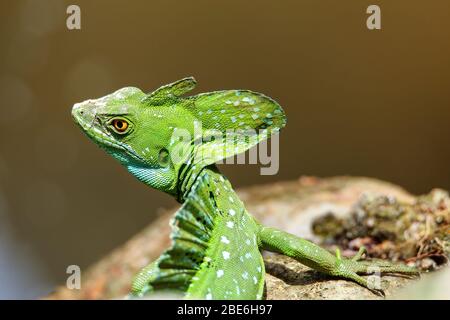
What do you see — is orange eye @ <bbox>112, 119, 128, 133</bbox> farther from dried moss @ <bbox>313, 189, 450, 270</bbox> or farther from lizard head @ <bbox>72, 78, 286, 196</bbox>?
dried moss @ <bbox>313, 189, 450, 270</bbox>

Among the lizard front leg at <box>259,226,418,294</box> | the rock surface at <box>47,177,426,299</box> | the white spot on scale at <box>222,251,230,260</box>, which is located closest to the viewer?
the white spot on scale at <box>222,251,230,260</box>

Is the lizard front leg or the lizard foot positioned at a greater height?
the lizard front leg

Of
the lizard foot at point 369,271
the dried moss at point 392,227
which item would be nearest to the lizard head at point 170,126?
the lizard foot at point 369,271

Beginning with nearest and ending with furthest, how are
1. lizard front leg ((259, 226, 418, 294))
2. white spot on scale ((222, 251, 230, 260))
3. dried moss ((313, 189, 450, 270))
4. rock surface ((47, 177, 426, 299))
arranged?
white spot on scale ((222, 251, 230, 260))
lizard front leg ((259, 226, 418, 294))
dried moss ((313, 189, 450, 270))
rock surface ((47, 177, 426, 299))

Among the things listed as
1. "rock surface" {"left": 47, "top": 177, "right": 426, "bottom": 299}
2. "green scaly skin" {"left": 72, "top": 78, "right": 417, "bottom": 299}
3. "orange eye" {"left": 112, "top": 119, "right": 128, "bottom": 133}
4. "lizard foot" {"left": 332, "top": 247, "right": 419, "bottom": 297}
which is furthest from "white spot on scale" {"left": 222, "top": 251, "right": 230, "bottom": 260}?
"rock surface" {"left": 47, "top": 177, "right": 426, "bottom": 299}

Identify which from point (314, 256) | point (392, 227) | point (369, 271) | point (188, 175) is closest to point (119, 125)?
point (188, 175)

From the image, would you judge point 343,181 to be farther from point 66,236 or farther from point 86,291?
point 66,236
